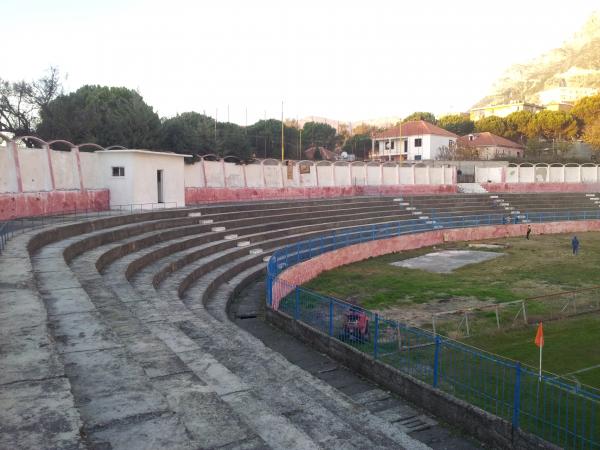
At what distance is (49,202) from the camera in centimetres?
1881

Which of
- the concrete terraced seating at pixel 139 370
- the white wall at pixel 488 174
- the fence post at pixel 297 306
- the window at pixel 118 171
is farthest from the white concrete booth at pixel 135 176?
the white wall at pixel 488 174

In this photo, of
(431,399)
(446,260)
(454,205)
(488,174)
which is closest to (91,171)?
(446,260)

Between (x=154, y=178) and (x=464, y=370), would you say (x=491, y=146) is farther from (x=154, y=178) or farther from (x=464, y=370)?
(x=464, y=370)

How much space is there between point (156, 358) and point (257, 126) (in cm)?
6395

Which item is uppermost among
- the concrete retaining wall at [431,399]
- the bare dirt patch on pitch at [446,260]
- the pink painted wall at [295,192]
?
the pink painted wall at [295,192]

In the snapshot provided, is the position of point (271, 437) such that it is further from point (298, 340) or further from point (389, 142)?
point (389, 142)

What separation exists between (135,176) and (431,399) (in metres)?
17.3

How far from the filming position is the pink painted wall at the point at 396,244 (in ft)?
55.9

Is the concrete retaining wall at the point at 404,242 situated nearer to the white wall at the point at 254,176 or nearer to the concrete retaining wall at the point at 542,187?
the white wall at the point at 254,176

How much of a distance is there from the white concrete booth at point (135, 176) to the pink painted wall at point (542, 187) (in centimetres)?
3193

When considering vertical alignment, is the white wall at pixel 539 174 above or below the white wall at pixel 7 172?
below

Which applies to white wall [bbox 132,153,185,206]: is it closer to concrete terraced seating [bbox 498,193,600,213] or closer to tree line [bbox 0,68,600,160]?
tree line [bbox 0,68,600,160]

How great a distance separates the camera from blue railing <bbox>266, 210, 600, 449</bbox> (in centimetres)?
706

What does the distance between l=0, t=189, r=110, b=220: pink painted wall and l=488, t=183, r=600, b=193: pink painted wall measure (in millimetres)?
35006
